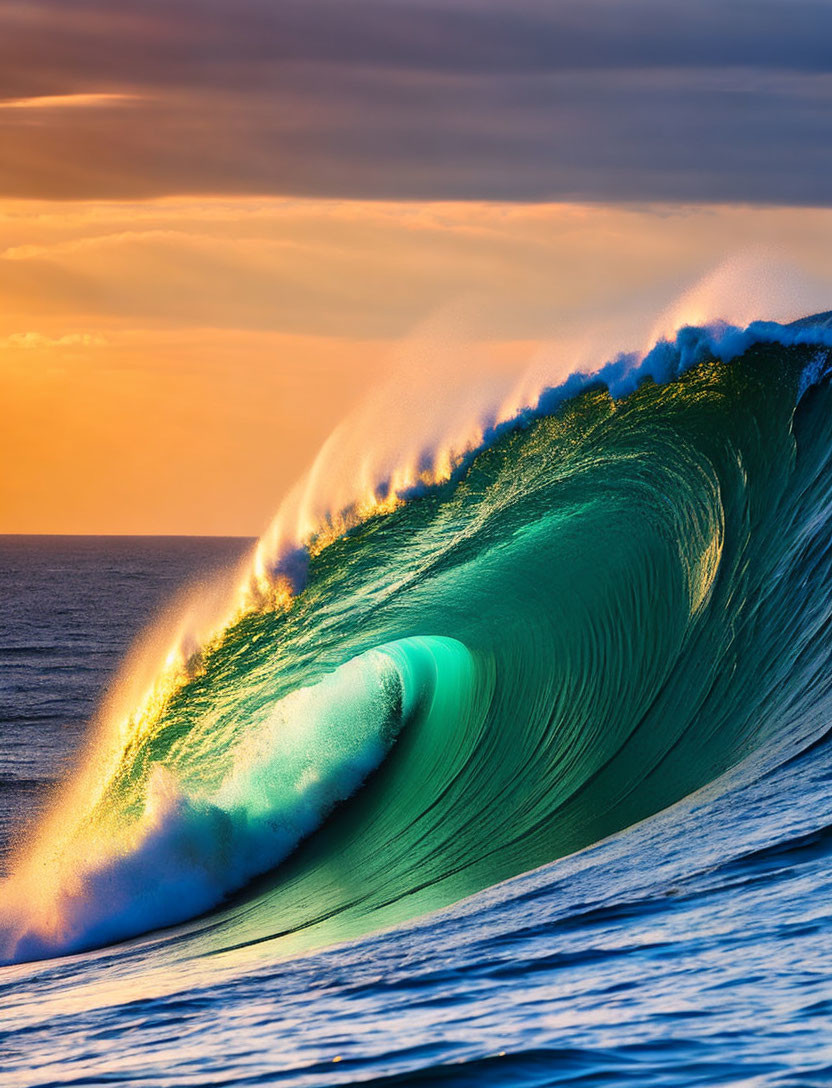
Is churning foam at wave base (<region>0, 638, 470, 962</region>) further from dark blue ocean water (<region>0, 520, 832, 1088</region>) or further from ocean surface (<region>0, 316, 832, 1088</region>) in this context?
dark blue ocean water (<region>0, 520, 832, 1088</region>)

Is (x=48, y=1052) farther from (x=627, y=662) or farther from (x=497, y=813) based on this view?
(x=627, y=662)

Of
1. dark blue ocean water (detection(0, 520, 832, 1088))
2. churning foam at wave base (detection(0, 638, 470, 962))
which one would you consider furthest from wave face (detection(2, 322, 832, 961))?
dark blue ocean water (detection(0, 520, 832, 1088))

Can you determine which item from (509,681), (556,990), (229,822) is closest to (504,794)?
(509,681)

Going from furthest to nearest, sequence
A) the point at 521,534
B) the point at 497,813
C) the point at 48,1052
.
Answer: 1. the point at 521,534
2. the point at 497,813
3. the point at 48,1052

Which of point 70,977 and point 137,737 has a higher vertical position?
point 137,737

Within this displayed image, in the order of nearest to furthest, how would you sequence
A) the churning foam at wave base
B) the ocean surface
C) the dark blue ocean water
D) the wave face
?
the dark blue ocean water
the ocean surface
the wave face
the churning foam at wave base

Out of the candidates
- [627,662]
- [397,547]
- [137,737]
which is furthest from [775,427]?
[137,737]

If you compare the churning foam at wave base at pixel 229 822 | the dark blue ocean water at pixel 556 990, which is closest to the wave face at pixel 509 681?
the churning foam at wave base at pixel 229 822
